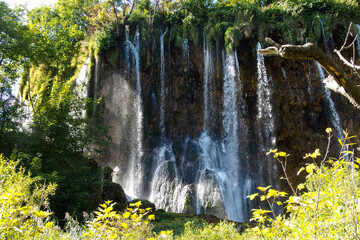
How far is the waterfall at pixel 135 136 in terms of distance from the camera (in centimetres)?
1705

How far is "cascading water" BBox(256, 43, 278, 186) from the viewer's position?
17.1 metres

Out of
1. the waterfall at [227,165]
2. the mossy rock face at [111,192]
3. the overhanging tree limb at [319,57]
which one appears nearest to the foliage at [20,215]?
the overhanging tree limb at [319,57]

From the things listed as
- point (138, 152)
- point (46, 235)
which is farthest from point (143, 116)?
point (46, 235)

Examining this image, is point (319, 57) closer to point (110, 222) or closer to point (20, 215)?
point (110, 222)

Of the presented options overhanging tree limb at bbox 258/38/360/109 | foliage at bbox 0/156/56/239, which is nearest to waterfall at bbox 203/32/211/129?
foliage at bbox 0/156/56/239

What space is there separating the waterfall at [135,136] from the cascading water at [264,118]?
7662 millimetres

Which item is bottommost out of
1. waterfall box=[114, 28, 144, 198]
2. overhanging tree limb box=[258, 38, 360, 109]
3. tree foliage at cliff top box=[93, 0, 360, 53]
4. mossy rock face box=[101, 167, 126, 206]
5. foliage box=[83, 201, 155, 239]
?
foliage box=[83, 201, 155, 239]

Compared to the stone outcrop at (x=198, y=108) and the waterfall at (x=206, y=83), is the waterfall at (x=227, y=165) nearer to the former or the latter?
the waterfall at (x=206, y=83)

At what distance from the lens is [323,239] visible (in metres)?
2.28

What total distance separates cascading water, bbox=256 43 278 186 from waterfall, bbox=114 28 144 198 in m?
7.66

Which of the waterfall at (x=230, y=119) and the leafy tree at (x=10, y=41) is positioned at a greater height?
the leafy tree at (x=10, y=41)

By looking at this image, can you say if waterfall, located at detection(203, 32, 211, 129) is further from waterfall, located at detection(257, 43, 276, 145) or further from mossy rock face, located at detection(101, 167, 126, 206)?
mossy rock face, located at detection(101, 167, 126, 206)

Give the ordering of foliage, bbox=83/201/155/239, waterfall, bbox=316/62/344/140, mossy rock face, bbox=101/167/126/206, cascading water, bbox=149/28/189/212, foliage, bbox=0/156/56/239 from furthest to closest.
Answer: waterfall, bbox=316/62/344/140
cascading water, bbox=149/28/189/212
mossy rock face, bbox=101/167/126/206
foliage, bbox=83/201/155/239
foliage, bbox=0/156/56/239

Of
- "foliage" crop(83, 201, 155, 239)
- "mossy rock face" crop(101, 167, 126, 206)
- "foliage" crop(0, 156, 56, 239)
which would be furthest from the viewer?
"mossy rock face" crop(101, 167, 126, 206)
